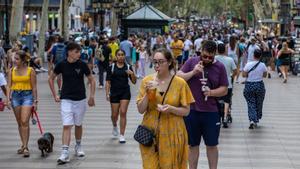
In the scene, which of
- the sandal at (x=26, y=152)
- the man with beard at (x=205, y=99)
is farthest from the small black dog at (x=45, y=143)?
the man with beard at (x=205, y=99)

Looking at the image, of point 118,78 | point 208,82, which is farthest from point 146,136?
point 118,78

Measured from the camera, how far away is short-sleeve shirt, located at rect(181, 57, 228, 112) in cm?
899

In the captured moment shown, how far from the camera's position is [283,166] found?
10914 millimetres

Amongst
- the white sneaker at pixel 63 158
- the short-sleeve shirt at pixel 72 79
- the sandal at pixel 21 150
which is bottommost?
the sandal at pixel 21 150

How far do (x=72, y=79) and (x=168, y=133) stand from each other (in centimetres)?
389

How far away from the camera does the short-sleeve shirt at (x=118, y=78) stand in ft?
42.4

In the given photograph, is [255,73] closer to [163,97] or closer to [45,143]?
[45,143]

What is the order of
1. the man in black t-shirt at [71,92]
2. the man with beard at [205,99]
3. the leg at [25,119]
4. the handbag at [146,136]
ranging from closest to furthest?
1. the handbag at [146,136]
2. the man with beard at [205,99]
3. the man in black t-shirt at [71,92]
4. the leg at [25,119]

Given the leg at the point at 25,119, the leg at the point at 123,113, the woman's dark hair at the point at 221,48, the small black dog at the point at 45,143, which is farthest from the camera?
the woman's dark hair at the point at 221,48

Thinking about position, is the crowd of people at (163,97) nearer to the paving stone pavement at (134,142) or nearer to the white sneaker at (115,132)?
the white sneaker at (115,132)

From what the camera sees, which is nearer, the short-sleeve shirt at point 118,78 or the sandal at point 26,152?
the sandal at point 26,152

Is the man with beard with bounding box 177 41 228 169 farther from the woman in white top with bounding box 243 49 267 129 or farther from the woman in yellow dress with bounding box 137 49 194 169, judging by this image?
the woman in white top with bounding box 243 49 267 129

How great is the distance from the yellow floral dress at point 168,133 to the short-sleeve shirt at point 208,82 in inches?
53.8

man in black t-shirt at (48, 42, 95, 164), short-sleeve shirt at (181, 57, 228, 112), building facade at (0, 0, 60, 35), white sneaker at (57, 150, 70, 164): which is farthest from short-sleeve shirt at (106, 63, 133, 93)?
building facade at (0, 0, 60, 35)
